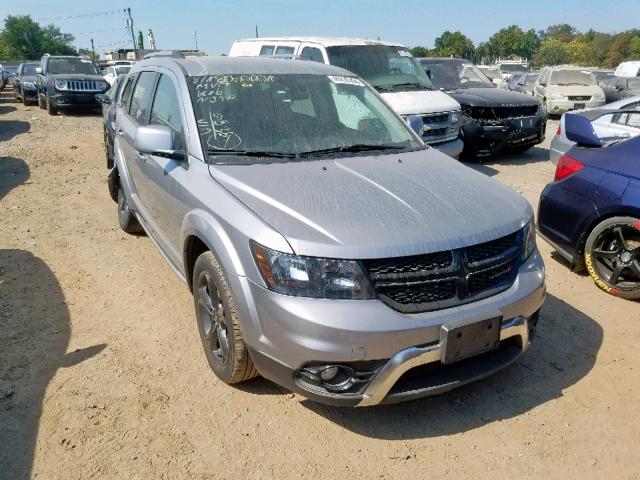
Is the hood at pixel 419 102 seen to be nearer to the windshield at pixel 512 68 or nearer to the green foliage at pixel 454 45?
the windshield at pixel 512 68

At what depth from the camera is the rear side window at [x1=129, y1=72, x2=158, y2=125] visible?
4.38 m

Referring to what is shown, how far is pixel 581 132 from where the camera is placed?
4613 mm

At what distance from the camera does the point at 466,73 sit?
11.2 meters

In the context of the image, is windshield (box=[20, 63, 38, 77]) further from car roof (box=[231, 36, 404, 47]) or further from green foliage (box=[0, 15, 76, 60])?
green foliage (box=[0, 15, 76, 60])

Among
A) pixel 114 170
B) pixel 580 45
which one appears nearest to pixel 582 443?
pixel 114 170

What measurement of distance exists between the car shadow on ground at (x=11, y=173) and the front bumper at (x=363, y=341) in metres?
6.14

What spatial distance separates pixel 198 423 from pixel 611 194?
352 centimetres

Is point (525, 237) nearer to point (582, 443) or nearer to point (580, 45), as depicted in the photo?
point (582, 443)

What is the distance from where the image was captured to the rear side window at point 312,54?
820cm

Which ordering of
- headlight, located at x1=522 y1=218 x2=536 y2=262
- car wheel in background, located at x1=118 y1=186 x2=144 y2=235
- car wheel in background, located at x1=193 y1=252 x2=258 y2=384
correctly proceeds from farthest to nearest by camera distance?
1. car wheel in background, located at x1=118 y1=186 x2=144 y2=235
2. headlight, located at x1=522 y1=218 x2=536 y2=262
3. car wheel in background, located at x1=193 y1=252 x2=258 y2=384

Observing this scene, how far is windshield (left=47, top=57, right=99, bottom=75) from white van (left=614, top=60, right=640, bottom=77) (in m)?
18.6

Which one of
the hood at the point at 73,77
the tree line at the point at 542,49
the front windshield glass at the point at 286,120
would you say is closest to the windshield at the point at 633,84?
the hood at the point at 73,77

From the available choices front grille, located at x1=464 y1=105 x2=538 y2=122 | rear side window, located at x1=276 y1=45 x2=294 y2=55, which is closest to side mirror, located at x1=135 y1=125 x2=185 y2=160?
rear side window, located at x1=276 y1=45 x2=294 y2=55

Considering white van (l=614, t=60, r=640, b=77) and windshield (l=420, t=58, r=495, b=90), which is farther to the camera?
white van (l=614, t=60, r=640, b=77)
